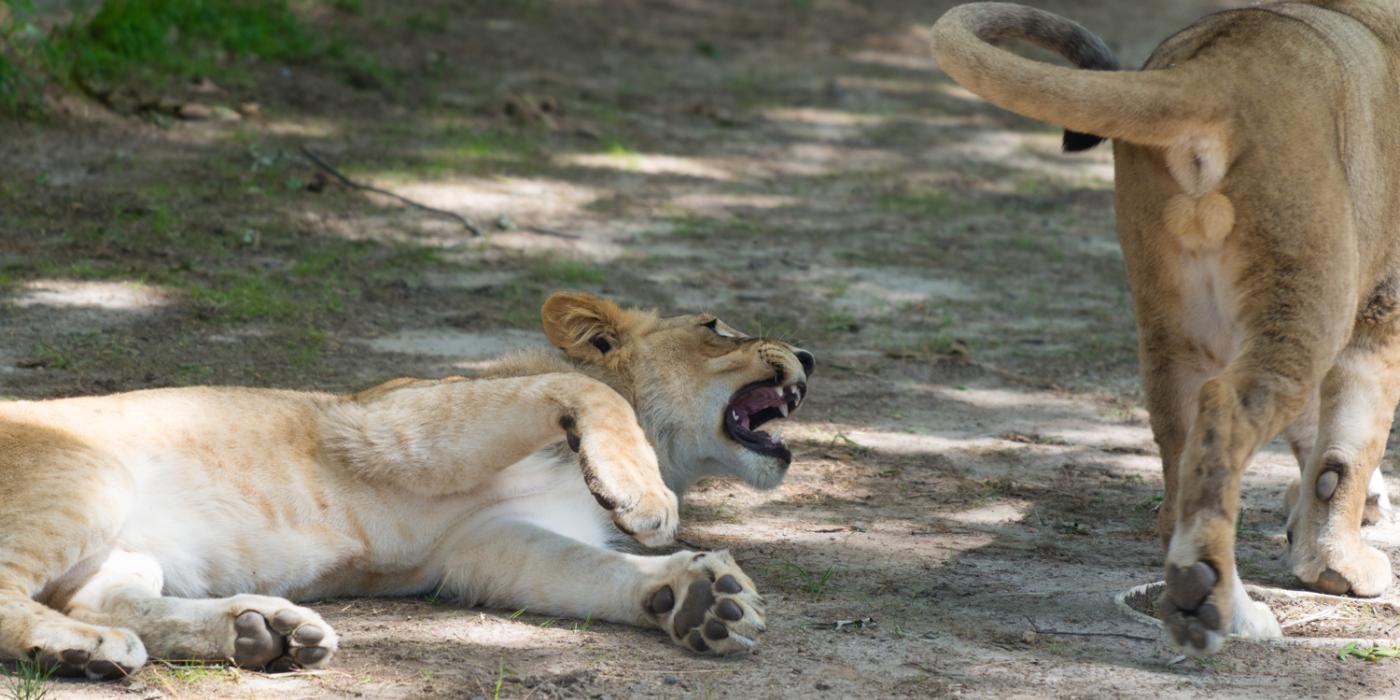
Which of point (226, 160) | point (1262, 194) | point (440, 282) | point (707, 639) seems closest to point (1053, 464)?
point (1262, 194)

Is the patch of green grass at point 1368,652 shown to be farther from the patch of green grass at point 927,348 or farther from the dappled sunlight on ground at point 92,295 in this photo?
the dappled sunlight on ground at point 92,295

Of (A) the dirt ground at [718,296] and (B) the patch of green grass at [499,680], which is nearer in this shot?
(B) the patch of green grass at [499,680]

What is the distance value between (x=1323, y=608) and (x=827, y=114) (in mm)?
7720

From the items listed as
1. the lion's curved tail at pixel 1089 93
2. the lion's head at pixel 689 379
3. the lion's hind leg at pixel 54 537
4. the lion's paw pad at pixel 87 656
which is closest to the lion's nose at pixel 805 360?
the lion's head at pixel 689 379

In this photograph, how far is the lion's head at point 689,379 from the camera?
4.59 meters

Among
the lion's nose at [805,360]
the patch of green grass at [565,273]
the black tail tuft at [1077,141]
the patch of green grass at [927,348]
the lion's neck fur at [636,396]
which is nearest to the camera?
the black tail tuft at [1077,141]

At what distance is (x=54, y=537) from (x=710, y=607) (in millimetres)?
1410

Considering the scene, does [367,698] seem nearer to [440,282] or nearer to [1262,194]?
[1262,194]

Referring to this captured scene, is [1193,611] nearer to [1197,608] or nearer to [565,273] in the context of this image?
[1197,608]

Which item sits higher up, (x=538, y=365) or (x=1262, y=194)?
(x=1262, y=194)

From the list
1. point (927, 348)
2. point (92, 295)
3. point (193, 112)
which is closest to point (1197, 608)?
point (927, 348)

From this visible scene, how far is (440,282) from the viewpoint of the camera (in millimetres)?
7266

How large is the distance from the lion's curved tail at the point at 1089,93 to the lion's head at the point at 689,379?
1.10m

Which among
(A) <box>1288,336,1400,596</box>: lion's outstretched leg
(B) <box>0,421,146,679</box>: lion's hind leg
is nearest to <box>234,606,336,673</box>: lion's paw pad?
(B) <box>0,421,146,679</box>: lion's hind leg
